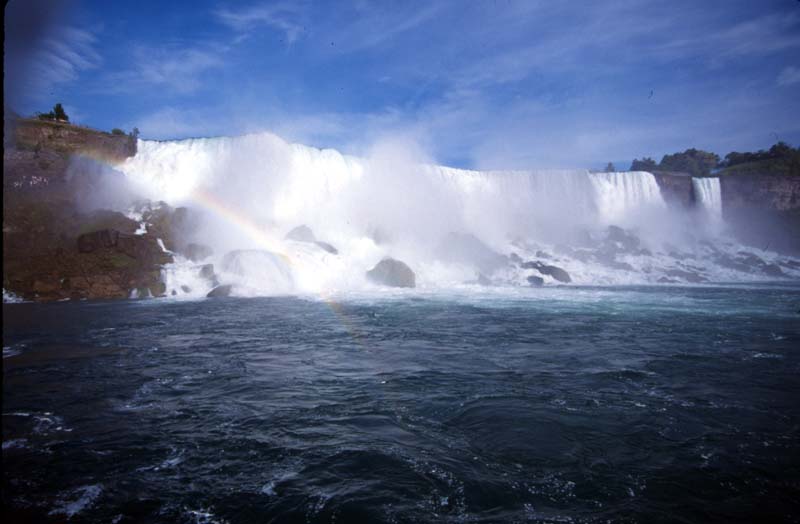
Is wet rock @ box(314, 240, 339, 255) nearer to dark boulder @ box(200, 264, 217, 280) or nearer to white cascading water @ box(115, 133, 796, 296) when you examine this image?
white cascading water @ box(115, 133, 796, 296)

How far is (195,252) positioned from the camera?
79.3ft

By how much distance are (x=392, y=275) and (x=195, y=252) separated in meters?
10.8

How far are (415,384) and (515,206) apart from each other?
40.5 meters

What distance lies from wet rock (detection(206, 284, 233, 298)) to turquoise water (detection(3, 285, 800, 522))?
28.7 feet

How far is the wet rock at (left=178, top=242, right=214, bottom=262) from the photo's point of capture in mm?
24078

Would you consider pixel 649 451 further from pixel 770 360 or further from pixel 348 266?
pixel 348 266

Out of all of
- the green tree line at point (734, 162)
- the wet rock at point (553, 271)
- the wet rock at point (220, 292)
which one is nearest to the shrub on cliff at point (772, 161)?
the green tree line at point (734, 162)

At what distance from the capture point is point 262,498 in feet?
14.3

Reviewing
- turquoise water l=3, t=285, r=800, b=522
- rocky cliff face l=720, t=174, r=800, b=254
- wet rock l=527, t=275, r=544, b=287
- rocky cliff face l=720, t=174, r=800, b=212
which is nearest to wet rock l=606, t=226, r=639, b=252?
wet rock l=527, t=275, r=544, b=287

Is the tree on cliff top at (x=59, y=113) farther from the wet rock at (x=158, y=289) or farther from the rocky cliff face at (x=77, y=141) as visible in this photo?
the wet rock at (x=158, y=289)

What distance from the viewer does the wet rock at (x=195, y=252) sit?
24.1 metres

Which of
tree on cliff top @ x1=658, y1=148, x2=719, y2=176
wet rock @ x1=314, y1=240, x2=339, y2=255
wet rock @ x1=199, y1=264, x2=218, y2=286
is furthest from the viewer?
tree on cliff top @ x1=658, y1=148, x2=719, y2=176

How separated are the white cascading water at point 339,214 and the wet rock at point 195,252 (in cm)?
69

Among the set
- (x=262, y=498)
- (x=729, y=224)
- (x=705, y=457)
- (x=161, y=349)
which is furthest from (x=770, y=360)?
(x=729, y=224)
